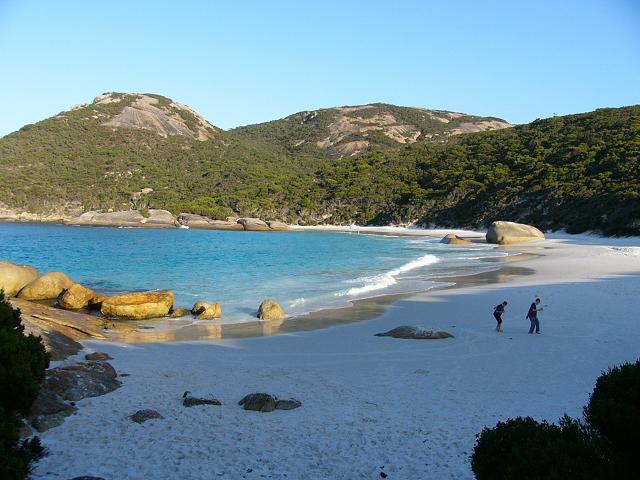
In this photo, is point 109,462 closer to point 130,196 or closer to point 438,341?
point 438,341

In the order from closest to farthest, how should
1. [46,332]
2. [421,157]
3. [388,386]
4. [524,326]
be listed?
[388,386]
[46,332]
[524,326]
[421,157]

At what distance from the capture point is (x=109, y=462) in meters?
6.18

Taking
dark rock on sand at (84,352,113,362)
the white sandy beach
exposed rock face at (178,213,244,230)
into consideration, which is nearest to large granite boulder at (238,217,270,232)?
exposed rock face at (178,213,244,230)

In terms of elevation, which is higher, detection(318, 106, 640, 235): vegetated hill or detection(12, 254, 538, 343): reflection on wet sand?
detection(318, 106, 640, 235): vegetated hill

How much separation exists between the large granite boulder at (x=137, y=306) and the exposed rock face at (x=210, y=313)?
1373mm

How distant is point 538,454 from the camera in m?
3.65

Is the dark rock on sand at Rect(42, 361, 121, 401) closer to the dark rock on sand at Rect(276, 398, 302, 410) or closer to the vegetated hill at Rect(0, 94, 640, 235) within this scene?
the dark rock on sand at Rect(276, 398, 302, 410)

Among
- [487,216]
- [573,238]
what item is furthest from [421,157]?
[573,238]

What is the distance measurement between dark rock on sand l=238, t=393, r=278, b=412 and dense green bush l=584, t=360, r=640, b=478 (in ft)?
16.8

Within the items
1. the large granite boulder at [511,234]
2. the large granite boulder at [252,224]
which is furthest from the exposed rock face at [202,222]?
the large granite boulder at [511,234]

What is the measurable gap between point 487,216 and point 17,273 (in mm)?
60874

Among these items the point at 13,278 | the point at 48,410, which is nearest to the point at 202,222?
the point at 13,278

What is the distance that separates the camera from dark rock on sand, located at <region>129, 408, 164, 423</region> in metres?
7.56

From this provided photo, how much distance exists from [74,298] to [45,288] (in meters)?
2.06
